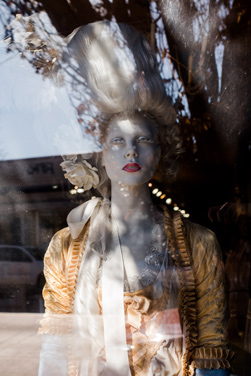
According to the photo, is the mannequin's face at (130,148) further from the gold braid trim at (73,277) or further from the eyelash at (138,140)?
the gold braid trim at (73,277)

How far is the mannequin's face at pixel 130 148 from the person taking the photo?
1061mm

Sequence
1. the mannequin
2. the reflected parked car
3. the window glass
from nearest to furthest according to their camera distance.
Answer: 1. the mannequin
2. the window glass
3. the reflected parked car

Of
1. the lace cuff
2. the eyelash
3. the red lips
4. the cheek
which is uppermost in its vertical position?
the eyelash

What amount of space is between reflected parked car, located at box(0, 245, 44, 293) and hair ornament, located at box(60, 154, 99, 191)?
294 mm

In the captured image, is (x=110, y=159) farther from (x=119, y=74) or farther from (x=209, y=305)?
(x=209, y=305)

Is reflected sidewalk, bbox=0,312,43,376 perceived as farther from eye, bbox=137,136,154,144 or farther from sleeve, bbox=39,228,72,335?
eye, bbox=137,136,154,144

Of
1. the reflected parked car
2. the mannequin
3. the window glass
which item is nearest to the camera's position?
the mannequin

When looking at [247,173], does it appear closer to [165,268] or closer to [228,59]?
[228,59]

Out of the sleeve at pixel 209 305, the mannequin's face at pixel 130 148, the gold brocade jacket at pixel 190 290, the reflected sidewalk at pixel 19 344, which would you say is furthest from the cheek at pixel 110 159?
the reflected sidewalk at pixel 19 344

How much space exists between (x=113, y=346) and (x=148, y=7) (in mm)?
1096

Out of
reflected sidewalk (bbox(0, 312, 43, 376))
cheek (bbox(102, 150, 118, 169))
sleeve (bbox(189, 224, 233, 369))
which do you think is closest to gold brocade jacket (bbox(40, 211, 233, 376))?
sleeve (bbox(189, 224, 233, 369))

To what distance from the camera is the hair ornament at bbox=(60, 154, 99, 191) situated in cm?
117

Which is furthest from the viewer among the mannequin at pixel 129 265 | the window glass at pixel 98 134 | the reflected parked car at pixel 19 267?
the reflected parked car at pixel 19 267

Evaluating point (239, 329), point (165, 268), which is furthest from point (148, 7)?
point (239, 329)
